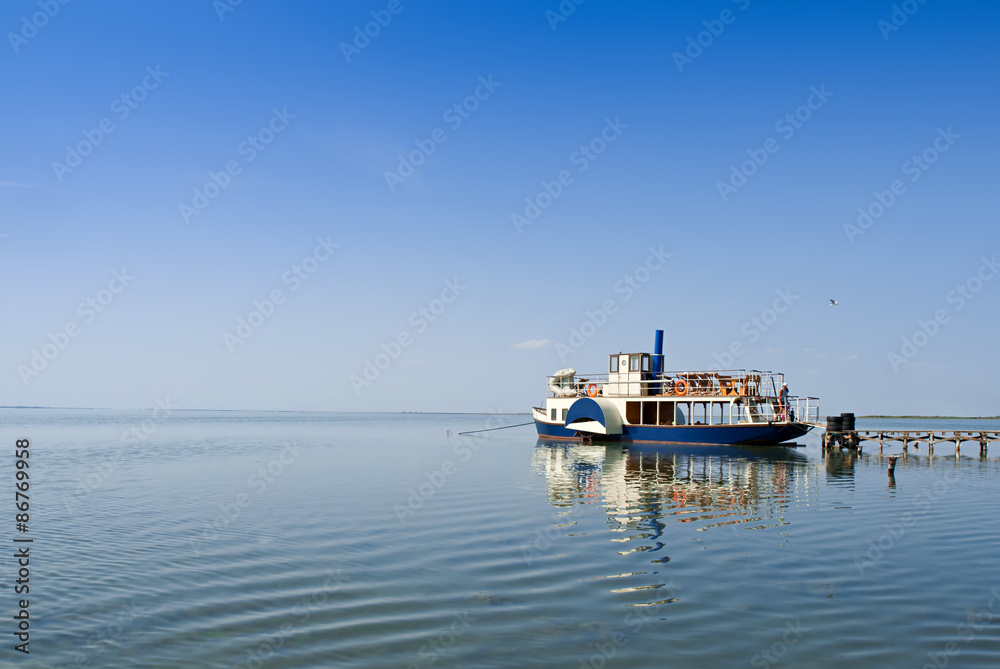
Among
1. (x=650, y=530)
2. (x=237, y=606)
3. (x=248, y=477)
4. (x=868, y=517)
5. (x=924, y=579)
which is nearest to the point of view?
(x=237, y=606)

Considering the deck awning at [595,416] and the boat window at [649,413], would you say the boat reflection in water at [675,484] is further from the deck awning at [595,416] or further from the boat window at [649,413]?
the deck awning at [595,416]

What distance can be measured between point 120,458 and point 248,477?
15670 mm

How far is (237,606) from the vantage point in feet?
37.9

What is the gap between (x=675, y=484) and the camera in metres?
28.4

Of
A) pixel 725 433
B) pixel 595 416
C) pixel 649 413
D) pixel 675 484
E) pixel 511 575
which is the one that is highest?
pixel 649 413

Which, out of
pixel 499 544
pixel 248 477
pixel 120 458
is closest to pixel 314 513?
pixel 499 544

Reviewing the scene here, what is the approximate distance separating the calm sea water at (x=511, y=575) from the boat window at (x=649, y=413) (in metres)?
22.6

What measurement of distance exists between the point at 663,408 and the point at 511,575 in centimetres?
3899

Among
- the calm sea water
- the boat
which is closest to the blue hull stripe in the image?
the boat

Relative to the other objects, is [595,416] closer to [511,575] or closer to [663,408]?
[663,408]

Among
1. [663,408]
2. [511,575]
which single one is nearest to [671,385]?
[663,408]

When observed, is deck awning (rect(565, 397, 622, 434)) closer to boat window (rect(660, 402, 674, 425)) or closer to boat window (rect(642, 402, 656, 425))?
boat window (rect(642, 402, 656, 425))

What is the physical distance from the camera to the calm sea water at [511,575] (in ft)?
31.8

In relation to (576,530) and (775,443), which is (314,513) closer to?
(576,530)
